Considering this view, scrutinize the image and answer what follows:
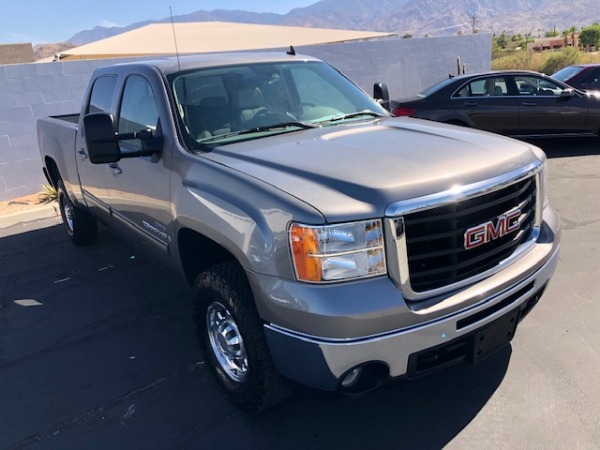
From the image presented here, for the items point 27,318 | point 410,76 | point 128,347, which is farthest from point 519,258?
point 410,76

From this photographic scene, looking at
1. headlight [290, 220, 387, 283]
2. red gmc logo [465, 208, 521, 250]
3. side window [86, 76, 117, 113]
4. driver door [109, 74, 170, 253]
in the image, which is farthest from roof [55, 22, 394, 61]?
headlight [290, 220, 387, 283]

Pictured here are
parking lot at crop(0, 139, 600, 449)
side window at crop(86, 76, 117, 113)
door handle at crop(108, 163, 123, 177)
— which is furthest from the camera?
side window at crop(86, 76, 117, 113)

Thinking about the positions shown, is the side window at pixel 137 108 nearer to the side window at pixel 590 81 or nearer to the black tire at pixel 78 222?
the black tire at pixel 78 222

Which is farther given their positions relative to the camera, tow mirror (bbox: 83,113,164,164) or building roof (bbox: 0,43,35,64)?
building roof (bbox: 0,43,35,64)

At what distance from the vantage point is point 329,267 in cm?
234

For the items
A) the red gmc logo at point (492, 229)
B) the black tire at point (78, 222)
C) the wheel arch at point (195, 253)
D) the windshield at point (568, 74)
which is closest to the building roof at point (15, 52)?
the black tire at point (78, 222)

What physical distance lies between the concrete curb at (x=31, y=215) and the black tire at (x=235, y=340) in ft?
18.1

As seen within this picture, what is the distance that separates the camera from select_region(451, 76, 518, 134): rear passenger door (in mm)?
9195

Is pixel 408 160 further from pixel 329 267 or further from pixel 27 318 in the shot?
pixel 27 318

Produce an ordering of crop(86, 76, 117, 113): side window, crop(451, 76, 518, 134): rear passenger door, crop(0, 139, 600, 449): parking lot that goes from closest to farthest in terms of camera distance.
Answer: crop(0, 139, 600, 449): parking lot
crop(86, 76, 117, 113): side window
crop(451, 76, 518, 134): rear passenger door

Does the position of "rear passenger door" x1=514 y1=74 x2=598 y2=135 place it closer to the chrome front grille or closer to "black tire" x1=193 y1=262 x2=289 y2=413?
the chrome front grille

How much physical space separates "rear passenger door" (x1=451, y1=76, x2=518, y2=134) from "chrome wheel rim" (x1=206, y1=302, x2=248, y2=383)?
725 cm

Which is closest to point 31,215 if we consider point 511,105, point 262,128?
point 262,128

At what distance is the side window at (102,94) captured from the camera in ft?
14.6
